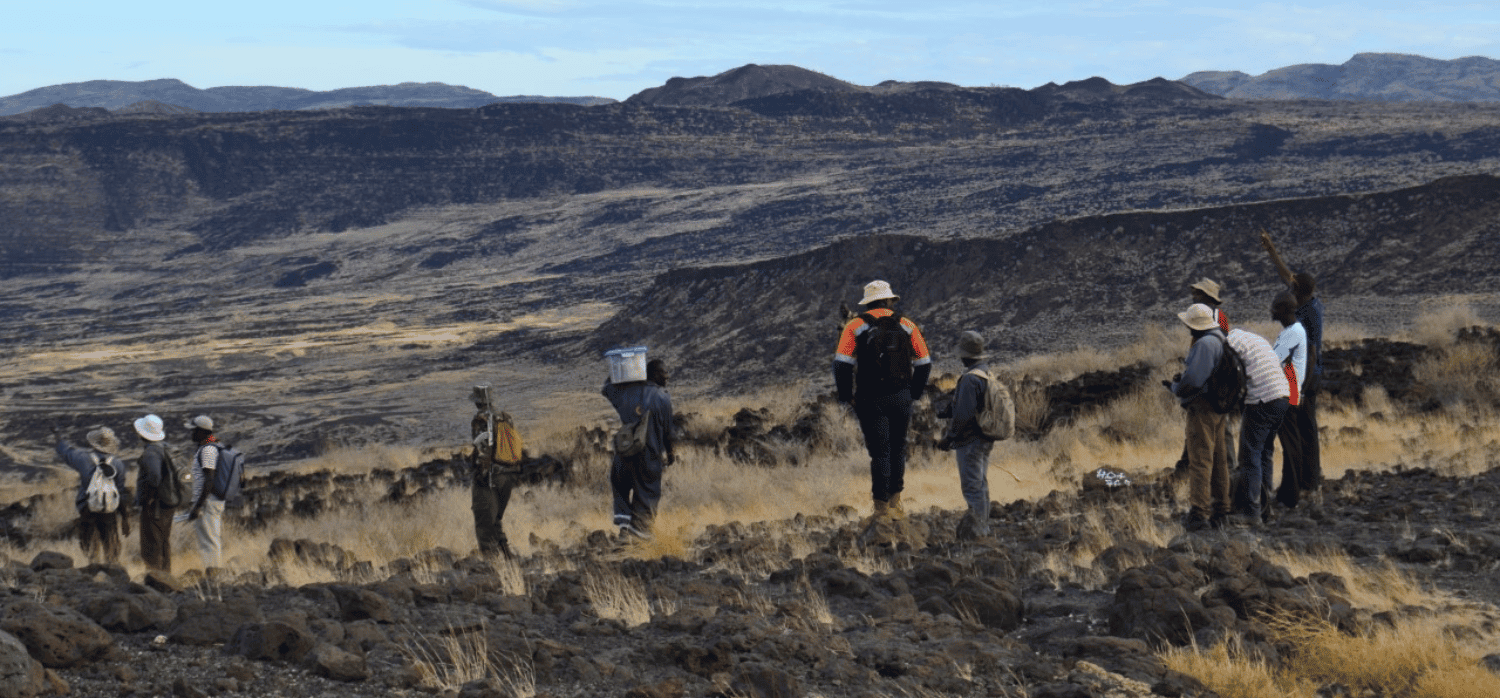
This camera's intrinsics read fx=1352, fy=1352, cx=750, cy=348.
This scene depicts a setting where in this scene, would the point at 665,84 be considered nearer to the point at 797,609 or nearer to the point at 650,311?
the point at 650,311

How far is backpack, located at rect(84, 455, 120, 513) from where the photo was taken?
33.7ft

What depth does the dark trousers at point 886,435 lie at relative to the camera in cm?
945

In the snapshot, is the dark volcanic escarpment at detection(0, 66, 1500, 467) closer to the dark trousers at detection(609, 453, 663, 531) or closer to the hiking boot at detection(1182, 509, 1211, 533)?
the hiking boot at detection(1182, 509, 1211, 533)

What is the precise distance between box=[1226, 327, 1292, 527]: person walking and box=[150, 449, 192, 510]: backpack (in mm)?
7551

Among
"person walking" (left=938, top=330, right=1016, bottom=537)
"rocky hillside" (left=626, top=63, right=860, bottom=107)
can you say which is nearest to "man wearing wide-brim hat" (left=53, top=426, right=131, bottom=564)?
"person walking" (left=938, top=330, right=1016, bottom=537)

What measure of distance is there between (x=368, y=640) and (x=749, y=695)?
1711 mm

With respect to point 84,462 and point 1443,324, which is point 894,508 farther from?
point 1443,324

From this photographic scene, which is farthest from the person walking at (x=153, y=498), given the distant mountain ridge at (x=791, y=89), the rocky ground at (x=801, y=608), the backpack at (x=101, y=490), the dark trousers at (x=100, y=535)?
the distant mountain ridge at (x=791, y=89)

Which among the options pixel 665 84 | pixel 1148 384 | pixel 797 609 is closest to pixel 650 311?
pixel 1148 384

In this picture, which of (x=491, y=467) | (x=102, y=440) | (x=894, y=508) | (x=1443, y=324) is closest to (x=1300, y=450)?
(x=894, y=508)

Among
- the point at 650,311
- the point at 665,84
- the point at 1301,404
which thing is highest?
the point at 665,84

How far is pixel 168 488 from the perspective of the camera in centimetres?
1006

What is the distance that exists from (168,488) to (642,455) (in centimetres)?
359

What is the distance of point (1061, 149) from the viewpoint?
258 ft
